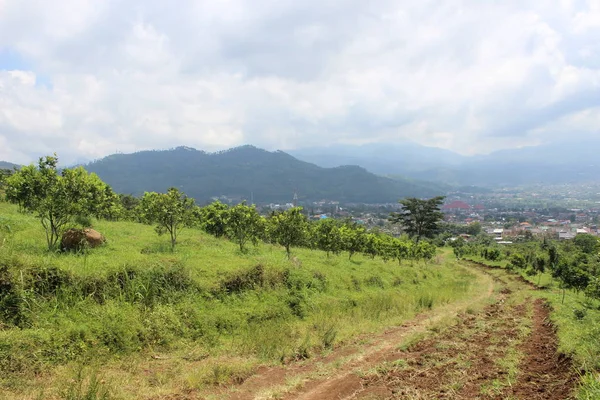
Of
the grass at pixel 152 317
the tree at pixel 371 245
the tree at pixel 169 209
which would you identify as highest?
the tree at pixel 169 209

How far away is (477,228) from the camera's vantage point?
10788 cm

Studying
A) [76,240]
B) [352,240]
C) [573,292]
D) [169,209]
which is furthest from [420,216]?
[76,240]

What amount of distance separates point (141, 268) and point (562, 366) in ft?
41.3

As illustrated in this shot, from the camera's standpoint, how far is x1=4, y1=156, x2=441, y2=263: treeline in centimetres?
1234

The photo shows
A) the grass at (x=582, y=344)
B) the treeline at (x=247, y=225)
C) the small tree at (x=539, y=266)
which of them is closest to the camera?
the grass at (x=582, y=344)

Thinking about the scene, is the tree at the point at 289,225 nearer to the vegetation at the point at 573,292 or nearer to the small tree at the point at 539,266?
the vegetation at the point at 573,292

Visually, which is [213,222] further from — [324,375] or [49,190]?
[324,375]

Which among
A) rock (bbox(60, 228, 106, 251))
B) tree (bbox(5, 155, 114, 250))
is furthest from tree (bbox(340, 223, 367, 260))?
tree (bbox(5, 155, 114, 250))

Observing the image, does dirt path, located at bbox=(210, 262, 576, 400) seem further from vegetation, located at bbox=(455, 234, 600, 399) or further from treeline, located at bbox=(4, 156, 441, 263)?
treeline, located at bbox=(4, 156, 441, 263)

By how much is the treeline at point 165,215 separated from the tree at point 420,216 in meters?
20.3

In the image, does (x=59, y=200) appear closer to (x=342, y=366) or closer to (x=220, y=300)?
(x=220, y=300)

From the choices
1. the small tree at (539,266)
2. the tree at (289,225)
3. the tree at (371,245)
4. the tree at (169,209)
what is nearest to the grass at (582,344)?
the tree at (289,225)

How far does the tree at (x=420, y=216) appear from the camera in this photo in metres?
60.6

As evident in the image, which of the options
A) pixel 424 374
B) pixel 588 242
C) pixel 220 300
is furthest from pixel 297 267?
pixel 588 242
